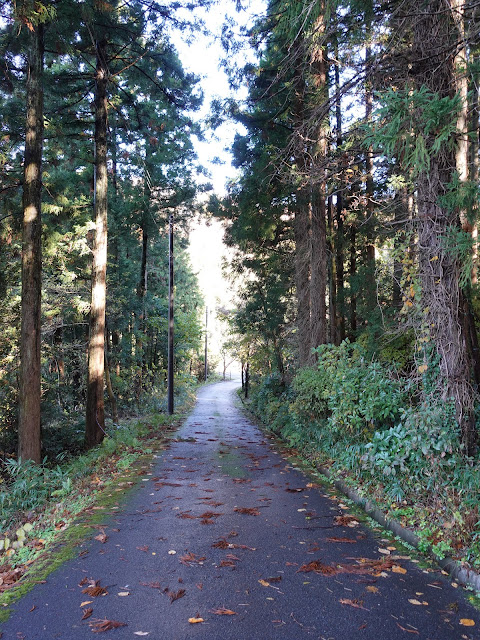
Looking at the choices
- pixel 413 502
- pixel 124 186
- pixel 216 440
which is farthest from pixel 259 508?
pixel 124 186

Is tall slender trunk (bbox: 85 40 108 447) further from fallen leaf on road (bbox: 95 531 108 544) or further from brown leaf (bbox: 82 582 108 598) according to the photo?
brown leaf (bbox: 82 582 108 598)

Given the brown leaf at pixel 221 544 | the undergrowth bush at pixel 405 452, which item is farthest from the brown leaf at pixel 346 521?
the brown leaf at pixel 221 544

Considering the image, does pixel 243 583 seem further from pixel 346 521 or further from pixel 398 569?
pixel 346 521

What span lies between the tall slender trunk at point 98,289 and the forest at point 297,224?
0.14 ft

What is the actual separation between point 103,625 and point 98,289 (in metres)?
9.37

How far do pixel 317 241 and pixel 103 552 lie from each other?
10026 mm

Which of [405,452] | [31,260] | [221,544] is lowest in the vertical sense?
[221,544]

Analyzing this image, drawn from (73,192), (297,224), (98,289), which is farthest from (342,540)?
(73,192)

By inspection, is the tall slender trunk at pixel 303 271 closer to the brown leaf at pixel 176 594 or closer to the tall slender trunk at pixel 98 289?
the tall slender trunk at pixel 98 289

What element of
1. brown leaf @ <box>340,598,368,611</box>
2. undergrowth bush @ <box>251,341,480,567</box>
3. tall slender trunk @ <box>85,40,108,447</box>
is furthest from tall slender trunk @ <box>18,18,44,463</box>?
brown leaf @ <box>340,598,368,611</box>

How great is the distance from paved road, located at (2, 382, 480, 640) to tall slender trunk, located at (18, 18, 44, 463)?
420 centimetres

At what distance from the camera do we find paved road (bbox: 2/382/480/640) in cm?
312

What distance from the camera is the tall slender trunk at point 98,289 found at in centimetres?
1145

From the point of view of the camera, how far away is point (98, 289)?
11570 millimetres
